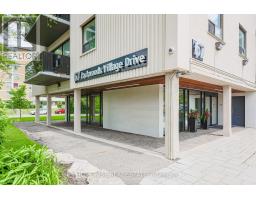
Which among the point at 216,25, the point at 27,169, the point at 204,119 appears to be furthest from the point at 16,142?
the point at 204,119

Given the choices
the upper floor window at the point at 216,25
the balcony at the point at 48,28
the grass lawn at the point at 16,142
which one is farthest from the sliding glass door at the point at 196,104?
the balcony at the point at 48,28

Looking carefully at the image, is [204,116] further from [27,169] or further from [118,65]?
[27,169]

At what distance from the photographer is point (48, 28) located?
11.9 meters

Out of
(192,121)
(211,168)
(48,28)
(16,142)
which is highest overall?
(48,28)

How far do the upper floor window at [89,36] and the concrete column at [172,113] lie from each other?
534 cm

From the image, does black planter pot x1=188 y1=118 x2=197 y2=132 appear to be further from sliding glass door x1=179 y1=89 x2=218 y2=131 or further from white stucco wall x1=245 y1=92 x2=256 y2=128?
white stucco wall x1=245 y1=92 x2=256 y2=128

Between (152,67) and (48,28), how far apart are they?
936cm

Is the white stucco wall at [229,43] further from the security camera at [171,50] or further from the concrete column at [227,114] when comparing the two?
the concrete column at [227,114]

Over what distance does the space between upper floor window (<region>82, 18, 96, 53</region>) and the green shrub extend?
6.74m

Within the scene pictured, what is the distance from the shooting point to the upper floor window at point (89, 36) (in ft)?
30.8

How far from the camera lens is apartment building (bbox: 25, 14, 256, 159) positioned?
552 centimetres

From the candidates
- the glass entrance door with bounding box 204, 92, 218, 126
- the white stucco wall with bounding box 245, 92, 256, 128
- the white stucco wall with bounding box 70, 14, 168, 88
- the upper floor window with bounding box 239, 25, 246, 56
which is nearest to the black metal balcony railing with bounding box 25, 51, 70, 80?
the white stucco wall with bounding box 70, 14, 168, 88

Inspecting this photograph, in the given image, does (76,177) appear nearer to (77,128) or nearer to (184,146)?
(184,146)

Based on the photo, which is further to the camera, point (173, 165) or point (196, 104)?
point (196, 104)
